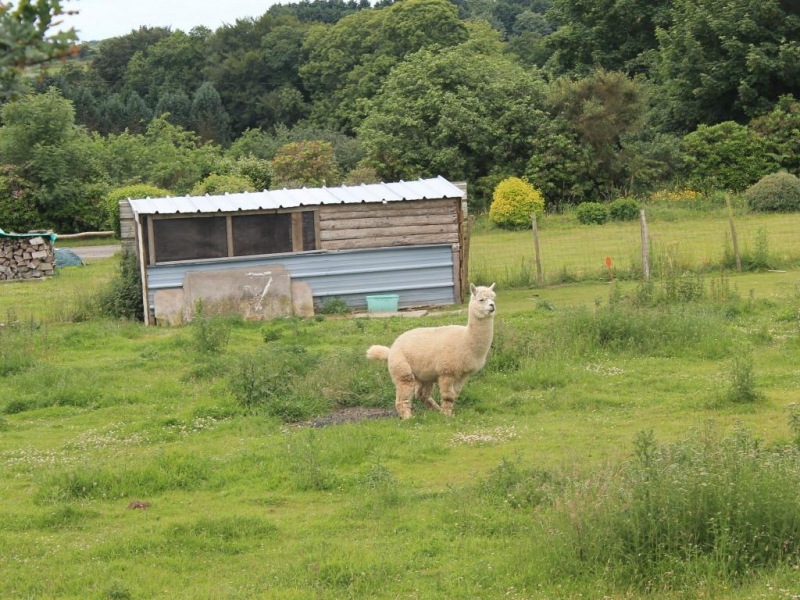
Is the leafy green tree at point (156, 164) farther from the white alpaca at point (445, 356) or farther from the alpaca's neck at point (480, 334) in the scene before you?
the alpaca's neck at point (480, 334)

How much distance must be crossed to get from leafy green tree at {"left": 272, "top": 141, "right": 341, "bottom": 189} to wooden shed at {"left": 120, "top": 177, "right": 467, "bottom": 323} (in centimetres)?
2091

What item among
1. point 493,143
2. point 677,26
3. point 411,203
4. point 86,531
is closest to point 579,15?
point 677,26

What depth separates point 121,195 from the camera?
132 ft

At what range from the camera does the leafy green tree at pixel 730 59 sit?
42656 millimetres

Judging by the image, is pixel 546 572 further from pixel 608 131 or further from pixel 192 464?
pixel 608 131

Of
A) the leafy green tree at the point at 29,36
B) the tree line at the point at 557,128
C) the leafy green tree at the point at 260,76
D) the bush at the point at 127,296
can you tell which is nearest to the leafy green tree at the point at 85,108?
the leafy green tree at the point at 260,76

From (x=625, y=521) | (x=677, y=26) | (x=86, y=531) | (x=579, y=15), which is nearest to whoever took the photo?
(x=625, y=521)

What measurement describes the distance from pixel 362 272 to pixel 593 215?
46.7 feet

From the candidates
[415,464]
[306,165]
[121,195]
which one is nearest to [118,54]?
[306,165]

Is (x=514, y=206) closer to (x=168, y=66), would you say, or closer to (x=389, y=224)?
(x=389, y=224)

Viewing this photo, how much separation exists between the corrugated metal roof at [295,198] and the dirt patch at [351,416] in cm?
926

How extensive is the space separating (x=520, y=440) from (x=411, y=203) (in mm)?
11820

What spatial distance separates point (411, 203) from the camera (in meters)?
23.0

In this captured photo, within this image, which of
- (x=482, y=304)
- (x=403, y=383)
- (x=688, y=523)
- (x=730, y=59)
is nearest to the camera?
(x=688, y=523)
